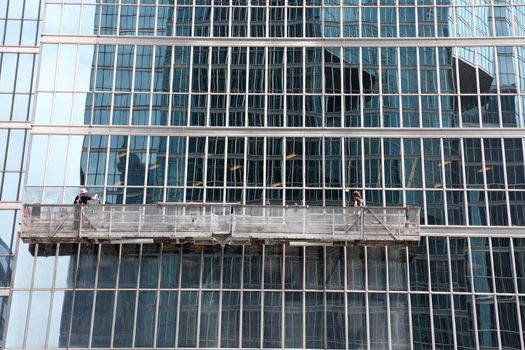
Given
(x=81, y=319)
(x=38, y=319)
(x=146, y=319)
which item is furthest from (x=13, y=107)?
(x=146, y=319)

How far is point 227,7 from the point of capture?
51.7m

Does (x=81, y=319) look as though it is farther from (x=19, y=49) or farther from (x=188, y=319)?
(x=19, y=49)

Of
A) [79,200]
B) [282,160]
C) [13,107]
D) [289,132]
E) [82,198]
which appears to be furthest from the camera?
[13,107]

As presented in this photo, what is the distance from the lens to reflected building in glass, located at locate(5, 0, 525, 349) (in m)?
46.0

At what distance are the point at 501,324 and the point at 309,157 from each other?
1349 centimetres

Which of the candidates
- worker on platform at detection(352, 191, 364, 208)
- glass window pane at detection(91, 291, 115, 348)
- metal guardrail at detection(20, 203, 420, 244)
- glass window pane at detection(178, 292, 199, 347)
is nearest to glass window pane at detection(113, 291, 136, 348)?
glass window pane at detection(91, 291, 115, 348)

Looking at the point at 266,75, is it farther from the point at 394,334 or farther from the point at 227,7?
the point at 394,334

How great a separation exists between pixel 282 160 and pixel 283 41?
7.26 metres

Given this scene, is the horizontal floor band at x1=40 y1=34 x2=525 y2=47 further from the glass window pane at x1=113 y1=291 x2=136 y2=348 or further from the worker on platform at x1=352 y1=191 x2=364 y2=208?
the glass window pane at x1=113 y1=291 x2=136 y2=348

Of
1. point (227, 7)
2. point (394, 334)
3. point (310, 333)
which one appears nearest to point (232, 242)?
point (310, 333)

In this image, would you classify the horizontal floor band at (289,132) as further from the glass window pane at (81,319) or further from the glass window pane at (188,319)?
the glass window pane at (81,319)

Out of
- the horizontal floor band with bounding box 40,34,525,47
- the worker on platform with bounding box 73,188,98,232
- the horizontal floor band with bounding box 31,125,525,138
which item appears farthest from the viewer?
the horizontal floor band with bounding box 40,34,525,47

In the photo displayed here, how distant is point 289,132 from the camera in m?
49.1

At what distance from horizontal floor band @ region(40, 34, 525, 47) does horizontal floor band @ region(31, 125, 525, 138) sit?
522cm
